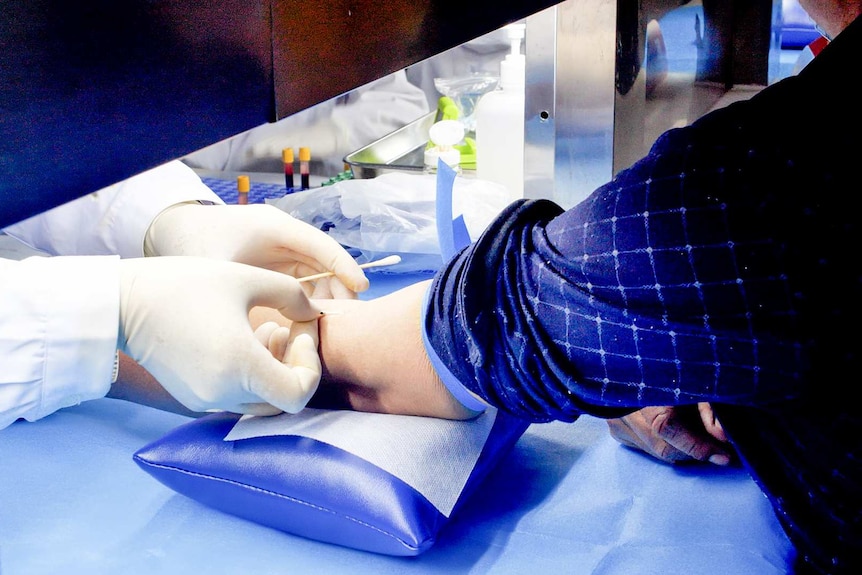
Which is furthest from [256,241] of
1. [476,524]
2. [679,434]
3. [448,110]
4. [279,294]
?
[448,110]

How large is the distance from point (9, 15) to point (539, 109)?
42.5 inches

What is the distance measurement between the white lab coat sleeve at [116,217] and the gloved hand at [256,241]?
0.06 metres

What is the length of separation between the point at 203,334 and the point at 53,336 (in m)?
0.15

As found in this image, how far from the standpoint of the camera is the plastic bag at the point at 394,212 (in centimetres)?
159

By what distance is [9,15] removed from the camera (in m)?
0.38

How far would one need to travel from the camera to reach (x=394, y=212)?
63.9 inches

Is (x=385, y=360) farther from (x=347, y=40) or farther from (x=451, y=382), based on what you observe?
(x=347, y=40)

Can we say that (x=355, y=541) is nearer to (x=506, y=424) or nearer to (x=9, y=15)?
(x=506, y=424)

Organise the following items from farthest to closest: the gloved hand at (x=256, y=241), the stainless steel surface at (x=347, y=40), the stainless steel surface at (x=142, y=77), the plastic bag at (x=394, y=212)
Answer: the plastic bag at (x=394, y=212)
the gloved hand at (x=256, y=241)
the stainless steel surface at (x=347, y=40)
the stainless steel surface at (x=142, y=77)

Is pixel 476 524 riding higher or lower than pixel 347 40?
lower

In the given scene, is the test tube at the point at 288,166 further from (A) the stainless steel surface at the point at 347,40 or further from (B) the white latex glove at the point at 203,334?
(A) the stainless steel surface at the point at 347,40

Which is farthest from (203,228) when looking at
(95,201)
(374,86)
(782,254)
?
(374,86)

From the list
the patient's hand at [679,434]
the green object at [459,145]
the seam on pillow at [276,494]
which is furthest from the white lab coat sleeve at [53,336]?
the green object at [459,145]

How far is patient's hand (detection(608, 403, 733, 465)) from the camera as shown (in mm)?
1030
